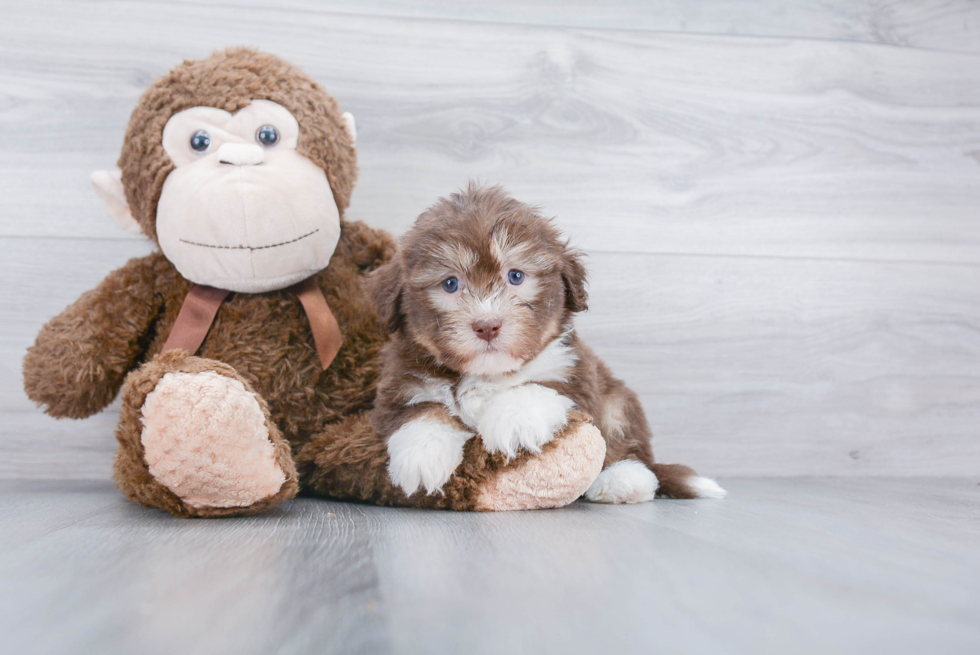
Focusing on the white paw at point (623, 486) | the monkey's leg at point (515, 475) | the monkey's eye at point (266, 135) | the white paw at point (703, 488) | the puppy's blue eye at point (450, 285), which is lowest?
the white paw at point (703, 488)

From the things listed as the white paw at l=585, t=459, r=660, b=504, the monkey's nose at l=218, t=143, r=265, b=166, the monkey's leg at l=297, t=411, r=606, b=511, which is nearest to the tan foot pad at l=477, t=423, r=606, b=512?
the monkey's leg at l=297, t=411, r=606, b=511

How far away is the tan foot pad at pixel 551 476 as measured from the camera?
121 cm

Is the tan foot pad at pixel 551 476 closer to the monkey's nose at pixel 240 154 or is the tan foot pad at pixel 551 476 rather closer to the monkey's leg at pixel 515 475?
the monkey's leg at pixel 515 475

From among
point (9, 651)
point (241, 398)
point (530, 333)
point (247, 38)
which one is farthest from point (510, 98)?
point (9, 651)

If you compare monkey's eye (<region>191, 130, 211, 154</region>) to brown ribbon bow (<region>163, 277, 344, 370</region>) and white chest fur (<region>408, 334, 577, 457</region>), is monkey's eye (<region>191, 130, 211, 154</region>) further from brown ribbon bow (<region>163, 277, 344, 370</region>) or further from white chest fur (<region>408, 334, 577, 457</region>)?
white chest fur (<region>408, 334, 577, 457</region>)

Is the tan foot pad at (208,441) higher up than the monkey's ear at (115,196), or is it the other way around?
the monkey's ear at (115,196)

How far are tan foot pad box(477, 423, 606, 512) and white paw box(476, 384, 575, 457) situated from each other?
0.10 ft

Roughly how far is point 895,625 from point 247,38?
1.85 m

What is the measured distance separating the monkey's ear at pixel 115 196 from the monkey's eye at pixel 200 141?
0.21 metres

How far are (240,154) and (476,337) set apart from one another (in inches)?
23.7

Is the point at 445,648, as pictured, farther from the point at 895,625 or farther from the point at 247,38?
the point at 247,38

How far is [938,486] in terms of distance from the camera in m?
1.86

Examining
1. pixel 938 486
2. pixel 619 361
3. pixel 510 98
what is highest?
pixel 510 98

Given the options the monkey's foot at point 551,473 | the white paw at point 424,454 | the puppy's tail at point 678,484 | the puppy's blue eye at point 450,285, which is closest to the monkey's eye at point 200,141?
the puppy's blue eye at point 450,285
